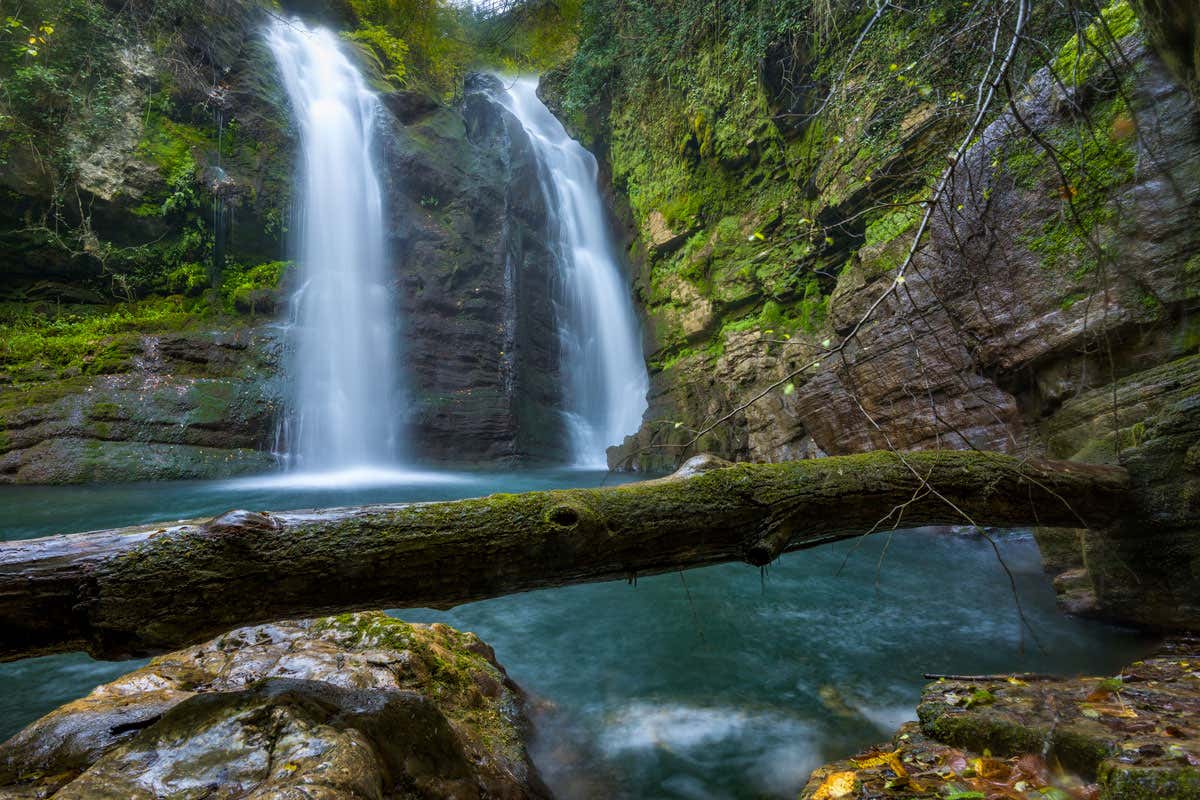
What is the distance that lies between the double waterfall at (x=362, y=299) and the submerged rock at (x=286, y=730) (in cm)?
1349

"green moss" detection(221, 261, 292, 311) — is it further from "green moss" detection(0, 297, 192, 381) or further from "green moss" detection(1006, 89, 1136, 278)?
"green moss" detection(1006, 89, 1136, 278)

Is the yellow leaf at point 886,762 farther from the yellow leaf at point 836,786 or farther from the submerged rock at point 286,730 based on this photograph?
the submerged rock at point 286,730

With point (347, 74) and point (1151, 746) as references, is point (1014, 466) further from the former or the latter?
point (347, 74)

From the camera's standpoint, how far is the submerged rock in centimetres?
158

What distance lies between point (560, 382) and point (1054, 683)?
17391mm

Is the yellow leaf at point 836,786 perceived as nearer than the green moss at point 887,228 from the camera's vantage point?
Yes

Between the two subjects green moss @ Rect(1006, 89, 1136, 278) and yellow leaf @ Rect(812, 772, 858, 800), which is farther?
green moss @ Rect(1006, 89, 1136, 278)

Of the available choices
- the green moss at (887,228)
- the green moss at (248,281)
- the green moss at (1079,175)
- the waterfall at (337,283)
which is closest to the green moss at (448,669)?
the green moss at (1079,175)

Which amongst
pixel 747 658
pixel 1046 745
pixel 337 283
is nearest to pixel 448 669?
pixel 747 658

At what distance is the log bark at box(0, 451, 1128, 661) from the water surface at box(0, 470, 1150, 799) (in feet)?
1.18

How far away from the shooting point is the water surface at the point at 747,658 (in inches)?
112

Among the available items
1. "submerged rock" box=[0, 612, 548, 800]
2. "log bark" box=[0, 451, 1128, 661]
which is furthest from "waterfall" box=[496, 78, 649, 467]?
"submerged rock" box=[0, 612, 548, 800]

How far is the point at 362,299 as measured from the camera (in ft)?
56.6

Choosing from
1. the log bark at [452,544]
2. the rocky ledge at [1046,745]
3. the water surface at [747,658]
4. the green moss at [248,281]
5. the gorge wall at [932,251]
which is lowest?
the water surface at [747,658]
